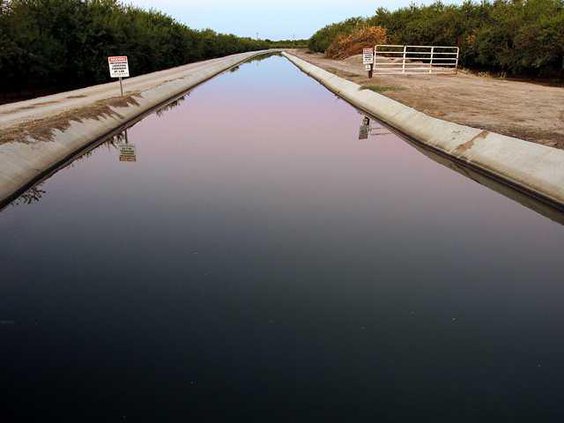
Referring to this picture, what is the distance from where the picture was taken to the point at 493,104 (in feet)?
69.3

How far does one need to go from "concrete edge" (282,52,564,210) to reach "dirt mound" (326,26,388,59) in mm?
40639

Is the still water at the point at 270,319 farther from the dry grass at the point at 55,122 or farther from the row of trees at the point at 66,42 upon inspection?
the row of trees at the point at 66,42

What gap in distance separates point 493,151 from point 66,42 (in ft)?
97.5

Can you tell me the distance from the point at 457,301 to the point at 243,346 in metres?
2.84

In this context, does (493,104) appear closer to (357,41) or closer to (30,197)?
(30,197)

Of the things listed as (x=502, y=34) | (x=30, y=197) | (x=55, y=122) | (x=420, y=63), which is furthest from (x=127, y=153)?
(x=420, y=63)

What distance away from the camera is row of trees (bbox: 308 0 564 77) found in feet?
96.6

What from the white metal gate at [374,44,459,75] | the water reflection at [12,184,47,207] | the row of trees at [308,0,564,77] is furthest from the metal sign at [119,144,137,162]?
the row of trees at [308,0,564,77]

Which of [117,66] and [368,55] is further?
[368,55]

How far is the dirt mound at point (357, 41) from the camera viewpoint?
58.4 m

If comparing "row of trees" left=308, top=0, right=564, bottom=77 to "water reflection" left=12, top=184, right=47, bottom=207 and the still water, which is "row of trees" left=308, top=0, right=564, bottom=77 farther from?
"water reflection" left=12, top=184, right=47, bottom=207

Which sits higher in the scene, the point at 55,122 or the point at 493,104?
the point at 55,122

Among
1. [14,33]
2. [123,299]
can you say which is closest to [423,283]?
[123,299]

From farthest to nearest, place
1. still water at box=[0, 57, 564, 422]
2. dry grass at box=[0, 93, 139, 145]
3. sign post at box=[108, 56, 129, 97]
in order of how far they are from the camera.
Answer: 1. sign post at box=[108, 56, 129, 97]
2. dry grass at box=[0, 93, 139, 145]
3. still water at box=[0, 57, 564, 422]
